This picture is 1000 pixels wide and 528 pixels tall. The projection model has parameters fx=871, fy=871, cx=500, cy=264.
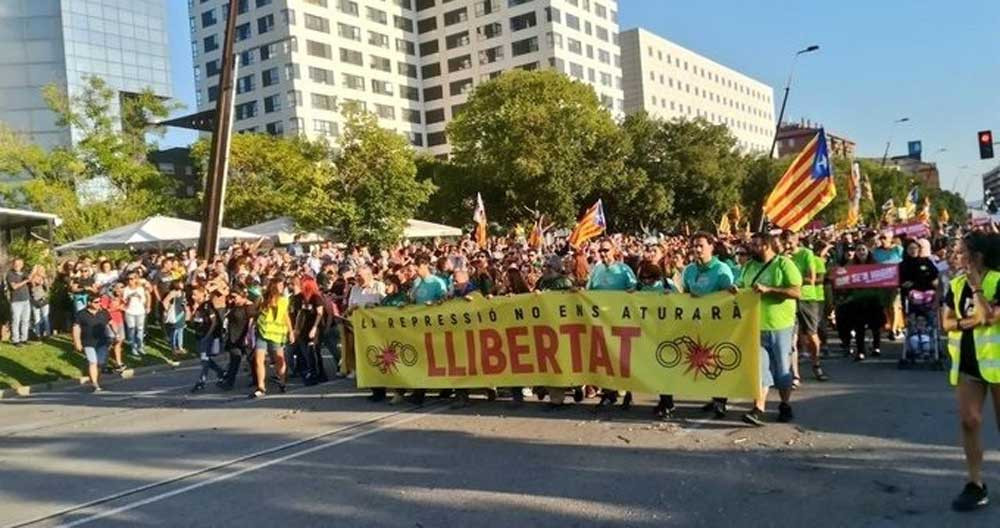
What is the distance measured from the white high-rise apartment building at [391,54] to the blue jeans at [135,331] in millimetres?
69848

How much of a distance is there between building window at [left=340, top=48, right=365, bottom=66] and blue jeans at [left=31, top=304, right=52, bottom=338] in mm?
77335

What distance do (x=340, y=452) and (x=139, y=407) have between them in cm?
499

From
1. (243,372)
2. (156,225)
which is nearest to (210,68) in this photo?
(156,225)

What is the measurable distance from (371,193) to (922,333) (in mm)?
23761

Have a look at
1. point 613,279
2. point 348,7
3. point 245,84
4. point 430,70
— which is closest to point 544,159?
point 613,279

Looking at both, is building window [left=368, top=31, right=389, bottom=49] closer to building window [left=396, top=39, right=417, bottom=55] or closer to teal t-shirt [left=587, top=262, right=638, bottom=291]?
building window [left=396, top=39, right=417, bottom=55]

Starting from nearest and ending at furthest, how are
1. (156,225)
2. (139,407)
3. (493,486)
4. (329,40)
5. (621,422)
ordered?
(493,486), (621,422), (139,407), (156,225), (329,40)

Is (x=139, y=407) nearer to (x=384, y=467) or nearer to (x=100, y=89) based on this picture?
(x=384, y=467)

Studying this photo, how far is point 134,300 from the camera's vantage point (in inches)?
650

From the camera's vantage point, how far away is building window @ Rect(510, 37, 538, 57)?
93.4m

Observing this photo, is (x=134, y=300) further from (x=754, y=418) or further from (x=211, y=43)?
(x=211, y=43)

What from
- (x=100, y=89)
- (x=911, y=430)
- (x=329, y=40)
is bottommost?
(x=911, y=430)

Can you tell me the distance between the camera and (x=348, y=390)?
12023 mm

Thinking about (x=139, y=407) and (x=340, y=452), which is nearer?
(x=340, y=452)
